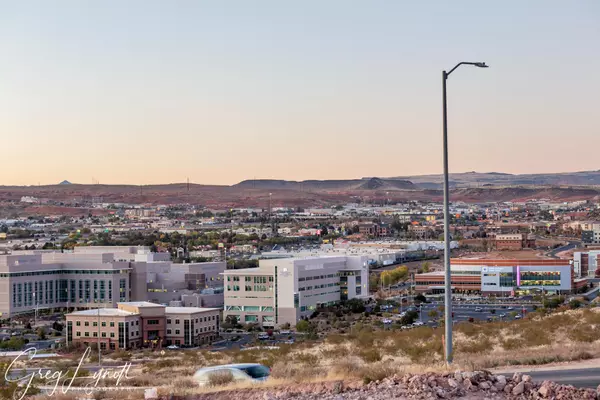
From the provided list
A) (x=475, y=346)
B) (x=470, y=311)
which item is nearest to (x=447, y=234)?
(x=475, y=346)

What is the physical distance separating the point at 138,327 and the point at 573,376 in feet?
114

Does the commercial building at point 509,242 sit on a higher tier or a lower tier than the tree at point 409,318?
lower

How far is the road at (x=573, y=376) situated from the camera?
15.1 m

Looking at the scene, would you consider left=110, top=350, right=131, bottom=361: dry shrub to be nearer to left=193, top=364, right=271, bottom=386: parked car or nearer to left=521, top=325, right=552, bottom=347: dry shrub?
left=521, top=325, right=552, bottom=347: dry shrub

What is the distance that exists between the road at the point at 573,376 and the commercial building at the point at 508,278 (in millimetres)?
59628

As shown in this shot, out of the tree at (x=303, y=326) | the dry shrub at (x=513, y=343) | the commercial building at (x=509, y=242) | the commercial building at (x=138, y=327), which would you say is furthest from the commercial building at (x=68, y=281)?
the commercial building at (x=509, y=242)

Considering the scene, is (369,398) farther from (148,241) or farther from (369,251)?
(148,241)

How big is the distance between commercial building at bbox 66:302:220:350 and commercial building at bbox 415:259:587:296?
3085 centimetres

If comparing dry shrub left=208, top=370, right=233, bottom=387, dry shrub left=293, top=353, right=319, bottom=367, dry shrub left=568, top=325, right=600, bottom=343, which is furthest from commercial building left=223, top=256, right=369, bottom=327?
dry shrub left=208, top=370, right=233, bottom=387

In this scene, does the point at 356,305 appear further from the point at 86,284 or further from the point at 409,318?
the point at 86,284

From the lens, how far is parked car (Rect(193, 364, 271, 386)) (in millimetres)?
17528

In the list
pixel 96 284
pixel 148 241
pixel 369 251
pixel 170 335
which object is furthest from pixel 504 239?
pixel 170 335

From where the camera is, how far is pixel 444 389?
13.5 metres

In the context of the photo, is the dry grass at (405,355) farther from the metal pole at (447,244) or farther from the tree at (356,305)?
the tree at (356,305)
